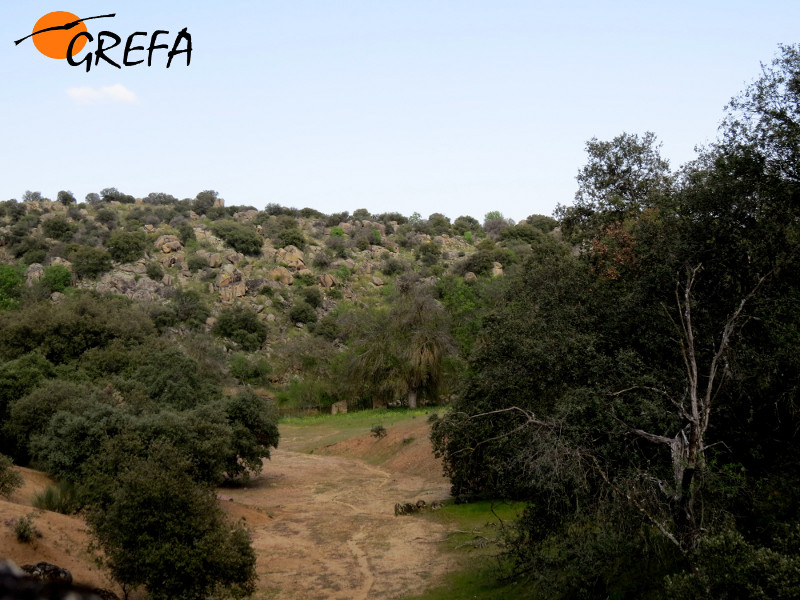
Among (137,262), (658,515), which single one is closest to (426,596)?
(658,515)

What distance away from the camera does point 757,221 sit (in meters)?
12.0

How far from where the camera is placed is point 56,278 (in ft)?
181

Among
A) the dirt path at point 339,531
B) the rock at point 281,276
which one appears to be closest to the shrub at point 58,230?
the rock at point 281,276

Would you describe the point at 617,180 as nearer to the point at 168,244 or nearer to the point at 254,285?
the point at 254,285

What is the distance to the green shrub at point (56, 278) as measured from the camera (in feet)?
180

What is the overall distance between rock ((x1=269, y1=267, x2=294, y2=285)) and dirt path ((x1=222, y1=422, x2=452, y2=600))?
123 feet

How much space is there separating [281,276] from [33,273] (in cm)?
2170

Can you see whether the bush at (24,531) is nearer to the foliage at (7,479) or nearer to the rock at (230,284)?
the foliage at (7,479)

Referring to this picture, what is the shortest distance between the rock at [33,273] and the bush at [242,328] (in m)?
15.3

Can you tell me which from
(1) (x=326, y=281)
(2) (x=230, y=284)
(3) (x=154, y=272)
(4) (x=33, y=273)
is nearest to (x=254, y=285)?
(2) (x=230, y=284)

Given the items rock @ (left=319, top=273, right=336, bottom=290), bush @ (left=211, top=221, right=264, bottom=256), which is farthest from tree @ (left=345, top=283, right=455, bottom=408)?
bush @ (left=211, top=221, right=264, bottom=256)

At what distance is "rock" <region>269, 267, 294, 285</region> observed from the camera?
6675cm

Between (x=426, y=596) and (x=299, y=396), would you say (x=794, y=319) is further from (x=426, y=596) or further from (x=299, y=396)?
(x=299, y=396)

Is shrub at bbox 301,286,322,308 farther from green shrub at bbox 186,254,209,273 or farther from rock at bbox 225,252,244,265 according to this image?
green shrub at bbox 186,254,209,273
